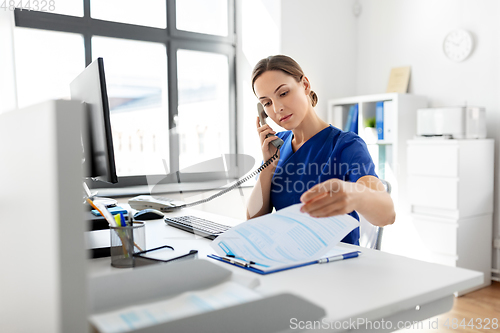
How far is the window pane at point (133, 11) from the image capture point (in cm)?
298

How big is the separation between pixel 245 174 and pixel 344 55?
267 centimetres

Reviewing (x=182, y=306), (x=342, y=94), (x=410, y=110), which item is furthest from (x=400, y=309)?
(x=342, y=94)

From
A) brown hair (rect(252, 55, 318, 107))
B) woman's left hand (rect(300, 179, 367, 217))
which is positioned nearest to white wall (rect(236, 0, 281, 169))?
brown hair (rect(252, 55, 318, 107))

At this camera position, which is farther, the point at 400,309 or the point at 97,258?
the point at 97,258

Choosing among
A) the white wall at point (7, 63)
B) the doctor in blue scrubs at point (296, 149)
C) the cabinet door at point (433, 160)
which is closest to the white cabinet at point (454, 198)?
the cabinet door at point (433, 160)

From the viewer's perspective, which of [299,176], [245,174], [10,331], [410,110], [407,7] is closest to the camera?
[10,331]

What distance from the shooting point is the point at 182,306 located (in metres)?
0.57

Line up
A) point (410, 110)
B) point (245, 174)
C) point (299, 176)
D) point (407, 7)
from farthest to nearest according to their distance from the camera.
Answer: point (407, 7)
point (410, 110)
point (245, 174)
point (299, 176)

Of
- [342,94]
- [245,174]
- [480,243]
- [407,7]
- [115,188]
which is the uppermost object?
[407,7]

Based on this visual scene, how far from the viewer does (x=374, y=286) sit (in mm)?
789

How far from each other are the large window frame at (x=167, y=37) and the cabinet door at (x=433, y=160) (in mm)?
1466

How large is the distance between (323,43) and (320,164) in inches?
103

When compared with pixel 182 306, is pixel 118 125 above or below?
above

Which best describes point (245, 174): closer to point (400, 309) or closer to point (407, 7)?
point (400, 309)
